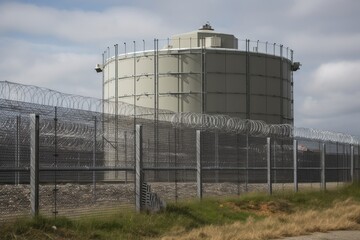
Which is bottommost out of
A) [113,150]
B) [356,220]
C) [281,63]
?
[356,220]

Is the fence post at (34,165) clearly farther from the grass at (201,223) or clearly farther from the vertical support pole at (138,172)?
the vertical support pole at (138,172)

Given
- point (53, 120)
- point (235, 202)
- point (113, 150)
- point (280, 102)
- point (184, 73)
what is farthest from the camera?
point (280, 102)

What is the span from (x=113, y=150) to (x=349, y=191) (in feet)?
41.9

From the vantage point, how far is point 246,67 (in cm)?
4312

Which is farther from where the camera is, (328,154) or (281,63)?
(281,63)

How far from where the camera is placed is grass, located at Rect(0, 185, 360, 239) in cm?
1063

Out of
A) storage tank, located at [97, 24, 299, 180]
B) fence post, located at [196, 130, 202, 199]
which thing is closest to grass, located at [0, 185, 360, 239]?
fence post, located at [196, 130, 202, 199]

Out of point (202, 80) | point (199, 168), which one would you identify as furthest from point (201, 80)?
point (199, 168)

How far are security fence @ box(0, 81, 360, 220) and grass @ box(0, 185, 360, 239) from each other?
1.66 ft

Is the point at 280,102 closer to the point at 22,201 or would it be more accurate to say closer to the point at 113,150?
the point at 113,150

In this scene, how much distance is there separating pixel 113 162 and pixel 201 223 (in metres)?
2.91

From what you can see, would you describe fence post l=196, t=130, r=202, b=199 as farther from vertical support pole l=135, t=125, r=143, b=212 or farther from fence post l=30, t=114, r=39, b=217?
fence post l=30, t=114, r=39, b=217

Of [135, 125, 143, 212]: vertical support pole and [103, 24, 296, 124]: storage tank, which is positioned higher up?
[103, 24, 296, 124]: storage tank

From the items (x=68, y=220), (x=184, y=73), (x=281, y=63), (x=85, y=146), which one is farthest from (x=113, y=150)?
(x=281, y=63)
